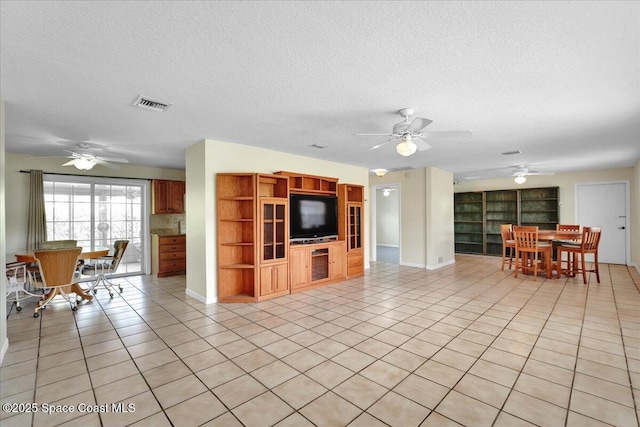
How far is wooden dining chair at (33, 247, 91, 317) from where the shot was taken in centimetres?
386

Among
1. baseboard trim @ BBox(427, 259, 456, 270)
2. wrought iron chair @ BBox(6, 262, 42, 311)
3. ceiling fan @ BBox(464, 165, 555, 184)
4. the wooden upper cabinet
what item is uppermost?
ceiling fan @ BBox(464, 165, 555, 184)

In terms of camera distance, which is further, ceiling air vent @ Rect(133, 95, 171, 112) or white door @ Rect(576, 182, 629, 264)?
white door @ Rect(576, 182, 629, 264)

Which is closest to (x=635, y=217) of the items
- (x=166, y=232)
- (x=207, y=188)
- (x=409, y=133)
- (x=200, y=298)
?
(x=409, y=133)

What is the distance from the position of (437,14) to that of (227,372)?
2.90m

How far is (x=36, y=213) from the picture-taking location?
524 cm

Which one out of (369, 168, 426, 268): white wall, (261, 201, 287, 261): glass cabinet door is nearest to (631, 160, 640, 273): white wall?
(369, 168, 426, 268): white wall

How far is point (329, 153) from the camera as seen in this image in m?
5.29

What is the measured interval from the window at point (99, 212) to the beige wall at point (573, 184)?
9.28m

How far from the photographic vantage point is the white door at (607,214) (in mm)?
7203

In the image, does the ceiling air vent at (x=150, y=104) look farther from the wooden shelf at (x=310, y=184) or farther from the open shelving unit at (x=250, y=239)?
the wooden shelf at (x=310, y=184)

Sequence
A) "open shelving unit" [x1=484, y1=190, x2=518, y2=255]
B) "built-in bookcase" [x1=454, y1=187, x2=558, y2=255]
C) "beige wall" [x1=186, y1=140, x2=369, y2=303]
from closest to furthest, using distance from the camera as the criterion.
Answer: "beige wall" [x1=186, y1=140, x2=369, y2=303]
"built-in bookcase" [x1=454, y1=187, x2=558, y2=255]
"open shelving unit" [x1=484, y1=190, x2=518, y2=255]

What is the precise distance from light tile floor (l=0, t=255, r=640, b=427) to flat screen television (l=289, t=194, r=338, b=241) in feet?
4.10

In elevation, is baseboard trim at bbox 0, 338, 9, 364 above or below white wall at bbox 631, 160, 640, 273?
below

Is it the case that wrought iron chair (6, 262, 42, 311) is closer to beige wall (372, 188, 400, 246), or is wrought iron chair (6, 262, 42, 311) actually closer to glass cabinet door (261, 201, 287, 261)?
glass cabinet door (261, 201, 287, 261)
